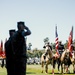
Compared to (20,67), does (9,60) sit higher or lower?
higher

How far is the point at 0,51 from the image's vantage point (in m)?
53.5

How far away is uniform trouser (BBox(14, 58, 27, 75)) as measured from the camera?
10492 millimetres

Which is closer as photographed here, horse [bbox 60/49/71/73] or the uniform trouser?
the uniform trouser

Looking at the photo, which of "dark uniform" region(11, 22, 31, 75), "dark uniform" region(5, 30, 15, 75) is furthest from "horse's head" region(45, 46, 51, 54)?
"dark uniform" region(11, 22, 31, 75)

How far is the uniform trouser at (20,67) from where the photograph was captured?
34.4 feet

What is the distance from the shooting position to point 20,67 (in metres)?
10.5

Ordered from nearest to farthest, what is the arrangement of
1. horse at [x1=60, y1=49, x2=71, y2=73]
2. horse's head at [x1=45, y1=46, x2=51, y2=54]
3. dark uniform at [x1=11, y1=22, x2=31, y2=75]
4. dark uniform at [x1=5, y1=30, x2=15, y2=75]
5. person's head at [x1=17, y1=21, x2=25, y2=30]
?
Answer: person's head at [x1=17, y1=21, x2=25, y2=30]
dark uniform at [x1=11, y1=22, x2=31, y2=75]
dark uniform at [x1=5, y1=30, x2=15, y2=75]
horse's head at [x1=45, y1=46, x2=51, y2=54]
horse at [x1=60, y1=49, x2=71, y2=73]

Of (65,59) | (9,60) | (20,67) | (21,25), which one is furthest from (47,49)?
(21,25)

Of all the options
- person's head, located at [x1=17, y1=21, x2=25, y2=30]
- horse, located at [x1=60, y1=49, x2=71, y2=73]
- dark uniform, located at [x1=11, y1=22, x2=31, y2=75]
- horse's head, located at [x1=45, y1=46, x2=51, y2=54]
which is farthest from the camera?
horse, located at [x1=60, y1=49, x2=71, y2=73]

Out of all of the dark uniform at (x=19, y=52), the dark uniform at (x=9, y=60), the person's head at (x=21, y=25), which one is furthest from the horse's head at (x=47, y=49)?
the person's head at (x=21, y=25)

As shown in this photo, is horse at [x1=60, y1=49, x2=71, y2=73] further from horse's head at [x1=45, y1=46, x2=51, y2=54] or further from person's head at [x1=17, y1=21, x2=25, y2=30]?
person's head at [x1=17, y1=21, x2=25, y2=30]

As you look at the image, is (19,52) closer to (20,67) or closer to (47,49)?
(20,67)

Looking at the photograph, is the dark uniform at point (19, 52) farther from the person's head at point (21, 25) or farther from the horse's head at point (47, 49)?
the horse's head at point (47, 49)

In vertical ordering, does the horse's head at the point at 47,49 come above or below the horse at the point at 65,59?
above
